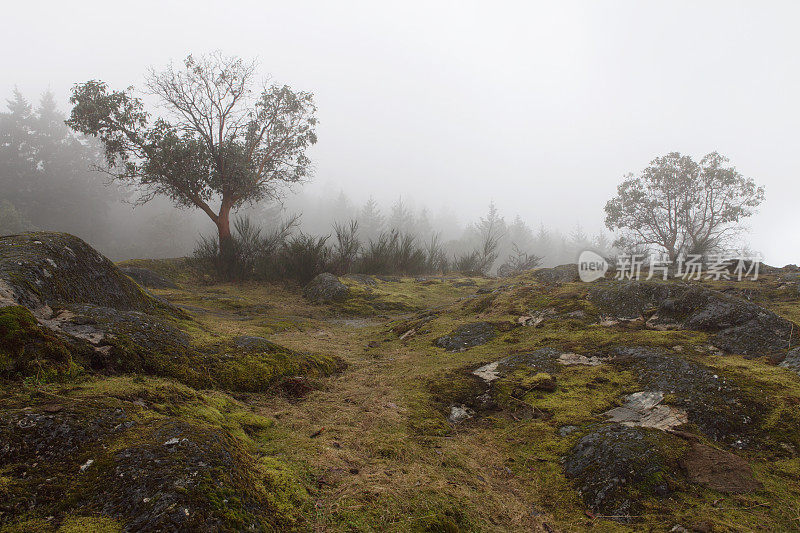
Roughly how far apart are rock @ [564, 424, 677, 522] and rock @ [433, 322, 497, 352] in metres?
1.91

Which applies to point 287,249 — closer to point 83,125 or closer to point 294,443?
point 83,125

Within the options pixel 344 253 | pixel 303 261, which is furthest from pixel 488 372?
pixel 344 253

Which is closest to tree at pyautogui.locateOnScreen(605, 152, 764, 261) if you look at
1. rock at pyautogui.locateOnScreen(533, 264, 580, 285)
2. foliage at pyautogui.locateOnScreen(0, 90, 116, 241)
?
rock at pyautogui.locateOnScreen(533, 264, 580, 285)

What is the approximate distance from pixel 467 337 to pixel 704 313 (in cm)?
Answer: 196

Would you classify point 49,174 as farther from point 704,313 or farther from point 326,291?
point 704,313

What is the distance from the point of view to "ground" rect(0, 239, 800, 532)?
1002mm

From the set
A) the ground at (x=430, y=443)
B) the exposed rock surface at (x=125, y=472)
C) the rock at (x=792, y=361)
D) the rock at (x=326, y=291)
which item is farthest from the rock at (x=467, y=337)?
the rock at (x=326, y=291)

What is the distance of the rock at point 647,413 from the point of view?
1758mm

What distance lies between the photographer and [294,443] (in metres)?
→ 1.64

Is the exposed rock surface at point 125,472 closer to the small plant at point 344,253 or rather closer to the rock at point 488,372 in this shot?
the rock at point 488,372

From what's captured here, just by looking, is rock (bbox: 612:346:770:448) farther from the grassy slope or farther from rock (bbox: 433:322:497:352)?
rock (bbox: 433:322:497:352)

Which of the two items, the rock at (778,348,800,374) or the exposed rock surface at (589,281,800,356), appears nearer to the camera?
the rock at (778,348,800,374)

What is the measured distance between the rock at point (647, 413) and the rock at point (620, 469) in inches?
6.2

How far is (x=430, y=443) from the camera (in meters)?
1.83
